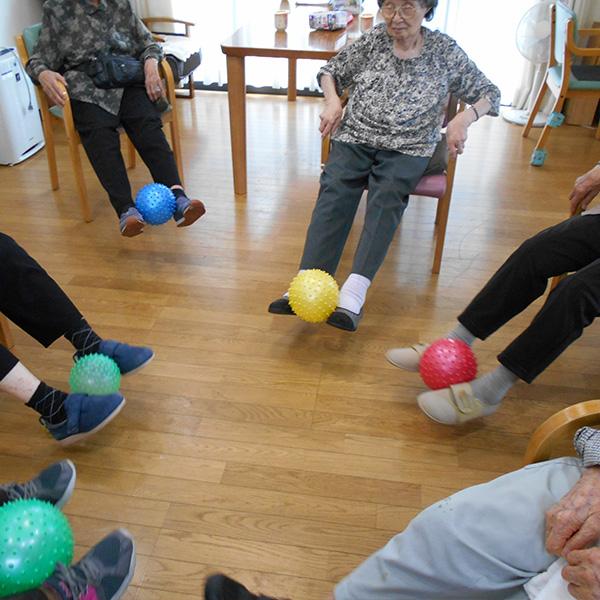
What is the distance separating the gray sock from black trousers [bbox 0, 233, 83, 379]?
3.79 feet

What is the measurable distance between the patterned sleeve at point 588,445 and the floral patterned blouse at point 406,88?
1254 mm

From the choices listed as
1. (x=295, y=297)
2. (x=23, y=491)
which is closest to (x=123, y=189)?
(x=295, y=297)

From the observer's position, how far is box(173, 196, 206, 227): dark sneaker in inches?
92.7

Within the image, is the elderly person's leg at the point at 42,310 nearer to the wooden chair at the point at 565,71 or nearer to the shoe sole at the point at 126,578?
the shoe sole at the point at 126,578

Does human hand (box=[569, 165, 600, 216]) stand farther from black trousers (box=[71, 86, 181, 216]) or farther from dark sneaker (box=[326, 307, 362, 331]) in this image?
black trousers (box=[71, 86, 181, 216])

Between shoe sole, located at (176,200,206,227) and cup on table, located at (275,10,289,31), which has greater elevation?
cup on table, located at (275,10,289,31)

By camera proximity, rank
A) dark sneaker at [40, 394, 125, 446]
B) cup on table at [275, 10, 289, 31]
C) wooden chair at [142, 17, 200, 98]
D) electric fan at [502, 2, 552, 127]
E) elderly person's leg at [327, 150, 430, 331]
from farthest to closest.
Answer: wooden chair at [142, 17, 200, 98], electric fan at [502, 2, 552, 127], cup on table at [275, 10, 289, 31], elderly person's leg at [327, 150, 430, 331], dark sneaker at [40, 394, 125, 446]

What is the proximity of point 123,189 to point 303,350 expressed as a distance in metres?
1.09

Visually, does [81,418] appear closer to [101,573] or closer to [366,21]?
[101,573]

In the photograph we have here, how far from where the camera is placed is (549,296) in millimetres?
1506

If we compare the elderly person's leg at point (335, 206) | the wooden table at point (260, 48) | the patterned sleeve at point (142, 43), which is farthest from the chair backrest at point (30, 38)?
the elderly person's leg at point (335, 206)

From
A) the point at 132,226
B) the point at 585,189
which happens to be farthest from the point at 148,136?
the point at 585,189

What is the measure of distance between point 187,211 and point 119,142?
47 cm

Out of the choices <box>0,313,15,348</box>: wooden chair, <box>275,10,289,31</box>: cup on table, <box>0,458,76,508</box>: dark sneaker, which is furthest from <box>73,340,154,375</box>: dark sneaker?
<box>275,10,289,31</box>: cup on table
